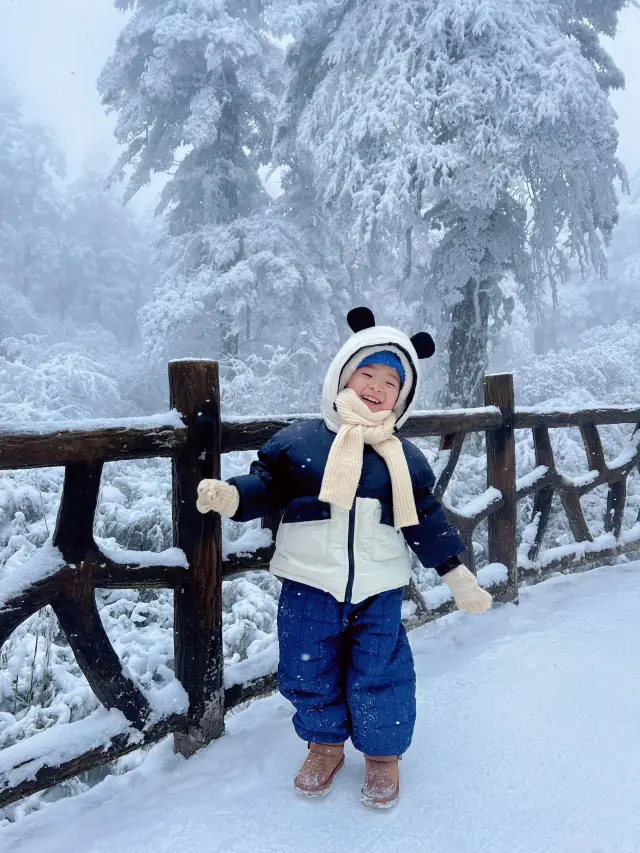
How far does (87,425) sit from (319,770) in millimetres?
1282

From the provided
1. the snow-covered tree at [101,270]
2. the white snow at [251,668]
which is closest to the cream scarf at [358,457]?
the white snow at [251,668]

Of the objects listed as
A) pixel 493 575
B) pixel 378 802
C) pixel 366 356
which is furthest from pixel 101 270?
pixel 378 802

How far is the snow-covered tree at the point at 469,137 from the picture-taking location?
26.7ft

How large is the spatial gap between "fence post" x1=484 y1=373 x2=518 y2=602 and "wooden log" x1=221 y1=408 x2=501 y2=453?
107 millimetres

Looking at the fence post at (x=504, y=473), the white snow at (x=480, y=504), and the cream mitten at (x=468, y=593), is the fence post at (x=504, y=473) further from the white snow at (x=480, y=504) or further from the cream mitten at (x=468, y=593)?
the cream mitten at (x=468, y=593)

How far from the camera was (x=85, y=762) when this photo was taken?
70.1 inches

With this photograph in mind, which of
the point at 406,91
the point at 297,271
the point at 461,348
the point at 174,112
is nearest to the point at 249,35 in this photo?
the point at 174,112

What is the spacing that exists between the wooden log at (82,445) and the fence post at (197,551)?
0.29 feet

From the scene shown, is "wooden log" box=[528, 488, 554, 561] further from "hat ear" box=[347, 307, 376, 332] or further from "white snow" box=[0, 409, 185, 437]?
"white snow" box=[0, 409, 185, 437]

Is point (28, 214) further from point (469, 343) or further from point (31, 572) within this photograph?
point (31, 572)

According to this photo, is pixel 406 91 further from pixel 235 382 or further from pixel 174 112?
pixel 174 112

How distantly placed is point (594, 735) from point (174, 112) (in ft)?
49.3

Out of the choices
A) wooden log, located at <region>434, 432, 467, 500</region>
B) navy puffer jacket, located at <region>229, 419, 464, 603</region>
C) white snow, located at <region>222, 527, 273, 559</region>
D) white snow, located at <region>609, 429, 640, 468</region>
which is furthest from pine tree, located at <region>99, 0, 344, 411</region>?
navy puffer jacket, located at <region>229, 419, 464, 603</region>

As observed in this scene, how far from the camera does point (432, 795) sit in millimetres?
Result: 1849
